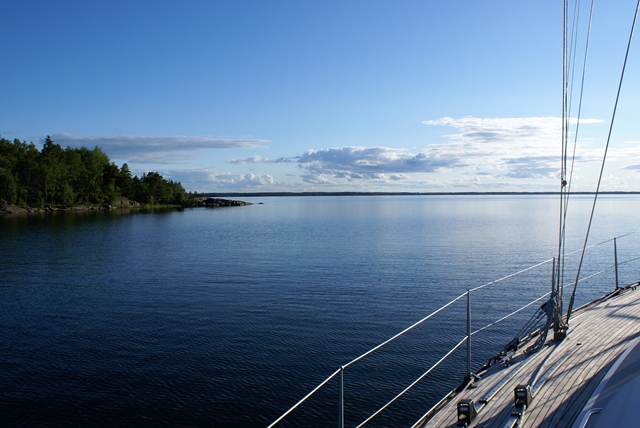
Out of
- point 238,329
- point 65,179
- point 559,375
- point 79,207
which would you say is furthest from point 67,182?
point 559,375

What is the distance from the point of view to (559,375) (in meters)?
6.27

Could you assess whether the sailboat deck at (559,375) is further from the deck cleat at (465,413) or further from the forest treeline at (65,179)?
the forest treeline at (65,179)

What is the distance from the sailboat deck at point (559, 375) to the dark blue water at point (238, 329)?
2.78 m

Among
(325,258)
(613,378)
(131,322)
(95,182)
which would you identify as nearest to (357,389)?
(613,378)

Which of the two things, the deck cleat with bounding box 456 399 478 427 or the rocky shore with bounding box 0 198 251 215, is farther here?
the rocky shore with bounding box 0 198 251 215

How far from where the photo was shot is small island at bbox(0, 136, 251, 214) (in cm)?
8050

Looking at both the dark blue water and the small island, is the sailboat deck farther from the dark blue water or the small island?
the small island

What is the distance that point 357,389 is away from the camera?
10.2 m

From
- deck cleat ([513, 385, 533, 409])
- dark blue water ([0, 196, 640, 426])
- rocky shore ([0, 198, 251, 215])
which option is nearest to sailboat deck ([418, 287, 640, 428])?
deck cleat ([513, 385, 533, 409])

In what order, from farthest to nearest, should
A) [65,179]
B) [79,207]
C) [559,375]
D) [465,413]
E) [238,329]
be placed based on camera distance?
1. [79,207]
2. [65,179]
3. [238,329]
4. [559,375]
5. [465,413]

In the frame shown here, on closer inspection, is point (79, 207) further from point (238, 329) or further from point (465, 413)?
point (465, 413)

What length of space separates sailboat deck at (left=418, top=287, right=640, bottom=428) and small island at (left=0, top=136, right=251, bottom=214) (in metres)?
85.6

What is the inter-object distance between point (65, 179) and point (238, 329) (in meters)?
87.0

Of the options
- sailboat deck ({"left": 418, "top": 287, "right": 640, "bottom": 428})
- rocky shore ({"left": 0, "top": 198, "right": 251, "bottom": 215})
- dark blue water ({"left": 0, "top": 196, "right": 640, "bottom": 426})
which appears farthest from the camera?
rocky shore ({"left": 0, "top": 198, "right": 251, "bottom": 215})
